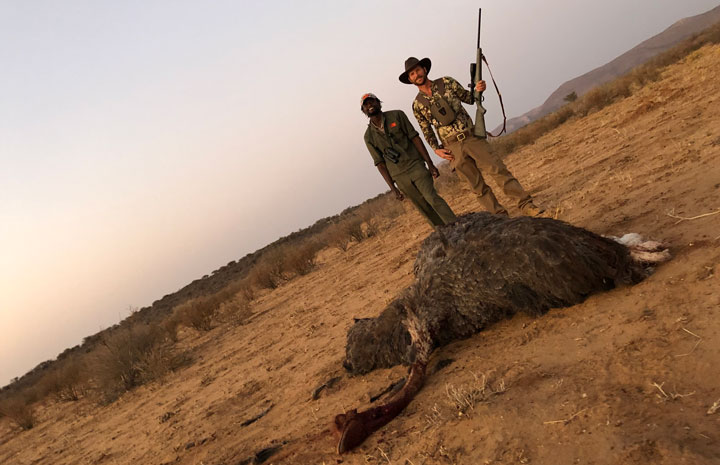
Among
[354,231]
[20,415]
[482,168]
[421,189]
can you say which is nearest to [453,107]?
[482,168]

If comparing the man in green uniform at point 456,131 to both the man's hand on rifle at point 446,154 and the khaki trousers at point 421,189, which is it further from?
the khaki trousers at point 421,189

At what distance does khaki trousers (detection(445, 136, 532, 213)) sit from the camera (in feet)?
18.5

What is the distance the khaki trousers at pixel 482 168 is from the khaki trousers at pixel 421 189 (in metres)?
0.53

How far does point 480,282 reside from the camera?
3010 mm

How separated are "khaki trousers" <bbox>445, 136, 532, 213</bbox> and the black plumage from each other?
7.37ft

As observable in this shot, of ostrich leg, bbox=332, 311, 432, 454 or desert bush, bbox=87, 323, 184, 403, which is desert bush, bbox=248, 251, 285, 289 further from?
ostrich leg, bbox=332, 311, 432, 454

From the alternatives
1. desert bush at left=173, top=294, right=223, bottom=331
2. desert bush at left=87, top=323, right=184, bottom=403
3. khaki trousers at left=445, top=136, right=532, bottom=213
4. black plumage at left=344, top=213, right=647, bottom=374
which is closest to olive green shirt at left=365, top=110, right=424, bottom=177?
khaki trousers at left=445, top=136, right=532, bottom=213

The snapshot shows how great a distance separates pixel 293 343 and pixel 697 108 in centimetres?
779

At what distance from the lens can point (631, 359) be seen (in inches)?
86.4

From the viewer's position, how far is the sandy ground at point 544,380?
186 cm

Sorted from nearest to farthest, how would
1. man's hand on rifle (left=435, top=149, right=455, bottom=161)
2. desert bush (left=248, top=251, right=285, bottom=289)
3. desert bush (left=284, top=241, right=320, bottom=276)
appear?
man's hand on rifle (left=435, top=149, right=455, bottom=161) < desert bush (left=284, top=241, right=320, bottom=276) < desert bush (left=248, top=251, right=285, bottom=289)

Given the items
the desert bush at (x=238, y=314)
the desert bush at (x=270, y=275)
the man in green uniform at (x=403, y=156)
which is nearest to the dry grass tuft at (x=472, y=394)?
the man in green uniform at (x=403, y=156)

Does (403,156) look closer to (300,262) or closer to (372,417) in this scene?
(372,417)

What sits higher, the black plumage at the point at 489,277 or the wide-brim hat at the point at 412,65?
the wide-brim hat at the point at 412,65
